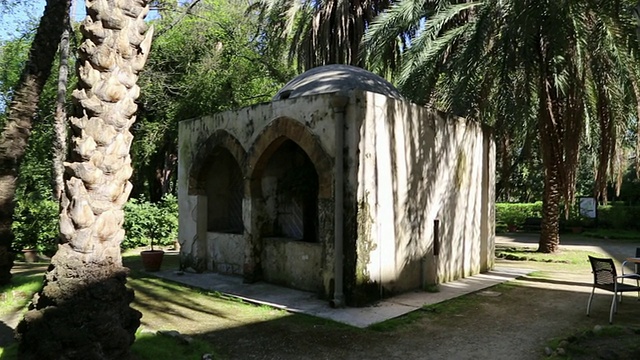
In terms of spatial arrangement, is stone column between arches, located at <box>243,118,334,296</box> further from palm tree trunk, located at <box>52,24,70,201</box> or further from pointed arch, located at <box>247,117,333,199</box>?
palm tree trunk, located at <box>52,24,70,201</box>

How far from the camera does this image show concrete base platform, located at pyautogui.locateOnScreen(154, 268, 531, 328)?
782 cm

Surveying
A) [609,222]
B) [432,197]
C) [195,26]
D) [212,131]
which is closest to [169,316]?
[212,131]

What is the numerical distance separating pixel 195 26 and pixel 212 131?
39.3 feet

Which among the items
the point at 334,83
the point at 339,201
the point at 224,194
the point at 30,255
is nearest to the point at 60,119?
the point at 30,255

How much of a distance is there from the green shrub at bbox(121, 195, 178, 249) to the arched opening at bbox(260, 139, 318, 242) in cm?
843

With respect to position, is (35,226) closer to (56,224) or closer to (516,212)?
(56,224)

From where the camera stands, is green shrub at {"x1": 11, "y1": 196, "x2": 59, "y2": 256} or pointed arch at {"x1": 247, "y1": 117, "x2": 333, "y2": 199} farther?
green shrub at {"x1": 11, "y1": 196, "x2": 59, "y2": 256}

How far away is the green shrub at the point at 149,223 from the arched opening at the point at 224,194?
19.8ft

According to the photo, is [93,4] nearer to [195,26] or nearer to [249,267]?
[249,267]

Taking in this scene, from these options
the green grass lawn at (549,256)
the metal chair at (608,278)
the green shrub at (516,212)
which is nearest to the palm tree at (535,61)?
the green grass lawn at (549,256)

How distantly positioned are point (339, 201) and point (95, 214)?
4656 mm

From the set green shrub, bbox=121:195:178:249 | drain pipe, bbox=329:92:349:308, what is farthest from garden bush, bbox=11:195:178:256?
drain pipe, bbox=329:92:349:308

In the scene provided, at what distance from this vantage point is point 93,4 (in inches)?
180

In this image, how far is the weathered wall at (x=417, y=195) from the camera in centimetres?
846
